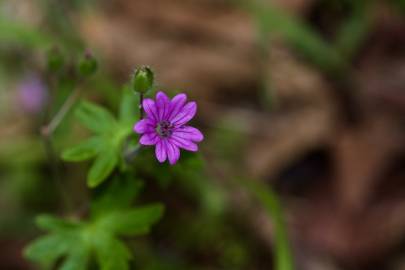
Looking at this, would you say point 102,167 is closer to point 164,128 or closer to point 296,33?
point 164,128

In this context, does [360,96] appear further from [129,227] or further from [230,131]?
[129,227]

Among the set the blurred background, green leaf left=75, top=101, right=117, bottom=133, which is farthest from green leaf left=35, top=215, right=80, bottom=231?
the blurred background

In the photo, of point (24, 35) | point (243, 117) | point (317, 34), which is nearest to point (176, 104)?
point (24, 35)

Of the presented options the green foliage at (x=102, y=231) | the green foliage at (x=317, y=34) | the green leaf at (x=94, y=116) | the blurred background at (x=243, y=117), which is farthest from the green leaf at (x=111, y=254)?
the green foliage at (x=317, y=34)

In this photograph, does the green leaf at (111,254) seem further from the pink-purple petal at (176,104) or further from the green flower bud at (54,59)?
the green flower bud at (54,59)

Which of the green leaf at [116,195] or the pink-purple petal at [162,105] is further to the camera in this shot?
the green leaf at [116,195]

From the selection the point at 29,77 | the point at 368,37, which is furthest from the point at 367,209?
the point at 29,77
